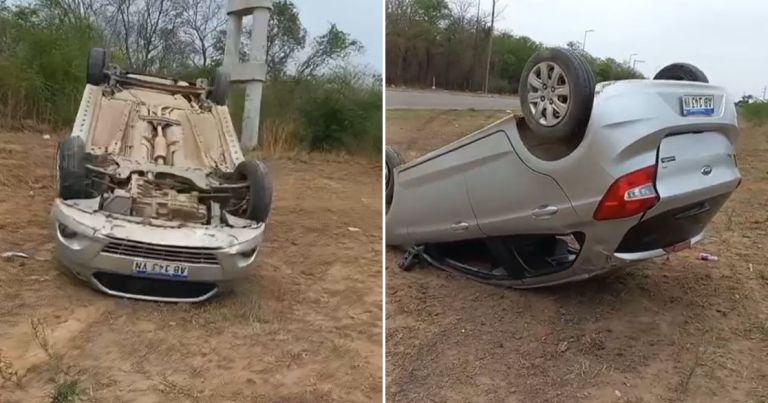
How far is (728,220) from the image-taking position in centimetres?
186

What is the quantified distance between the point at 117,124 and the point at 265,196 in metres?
0.77

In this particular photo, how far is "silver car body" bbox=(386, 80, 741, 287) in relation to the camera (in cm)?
140

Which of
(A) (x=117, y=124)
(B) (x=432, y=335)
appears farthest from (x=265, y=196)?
(B) (x=432, y=335)

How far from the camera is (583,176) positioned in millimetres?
1458

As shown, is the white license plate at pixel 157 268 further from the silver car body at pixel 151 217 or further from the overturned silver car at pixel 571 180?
the overturned silver car at pixel 571 180

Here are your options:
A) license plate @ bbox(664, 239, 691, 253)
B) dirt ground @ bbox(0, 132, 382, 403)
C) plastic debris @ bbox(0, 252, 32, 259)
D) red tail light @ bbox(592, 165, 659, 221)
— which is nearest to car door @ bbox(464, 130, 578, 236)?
red tail light @ bbox(592, 165, 659, 221)

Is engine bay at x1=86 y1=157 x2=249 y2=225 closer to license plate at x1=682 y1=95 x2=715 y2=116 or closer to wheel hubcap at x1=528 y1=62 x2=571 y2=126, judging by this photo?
wheel hubcap at x1=528 y1=62 x2=571 y2=126

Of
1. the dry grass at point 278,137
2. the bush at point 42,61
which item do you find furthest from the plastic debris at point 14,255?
the dry grass at point 278,137

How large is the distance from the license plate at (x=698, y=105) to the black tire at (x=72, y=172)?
176 cm

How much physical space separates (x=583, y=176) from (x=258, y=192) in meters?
1.29

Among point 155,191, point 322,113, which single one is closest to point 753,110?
point 322,113

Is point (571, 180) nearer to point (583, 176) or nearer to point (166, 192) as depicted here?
point (583, 176)

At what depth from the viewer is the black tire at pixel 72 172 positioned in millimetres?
2156

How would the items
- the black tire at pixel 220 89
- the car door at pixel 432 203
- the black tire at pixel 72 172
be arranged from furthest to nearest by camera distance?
the black tire at pixel 220 89
the black tire at pixel 72 172
the car door at pixel 432 203
